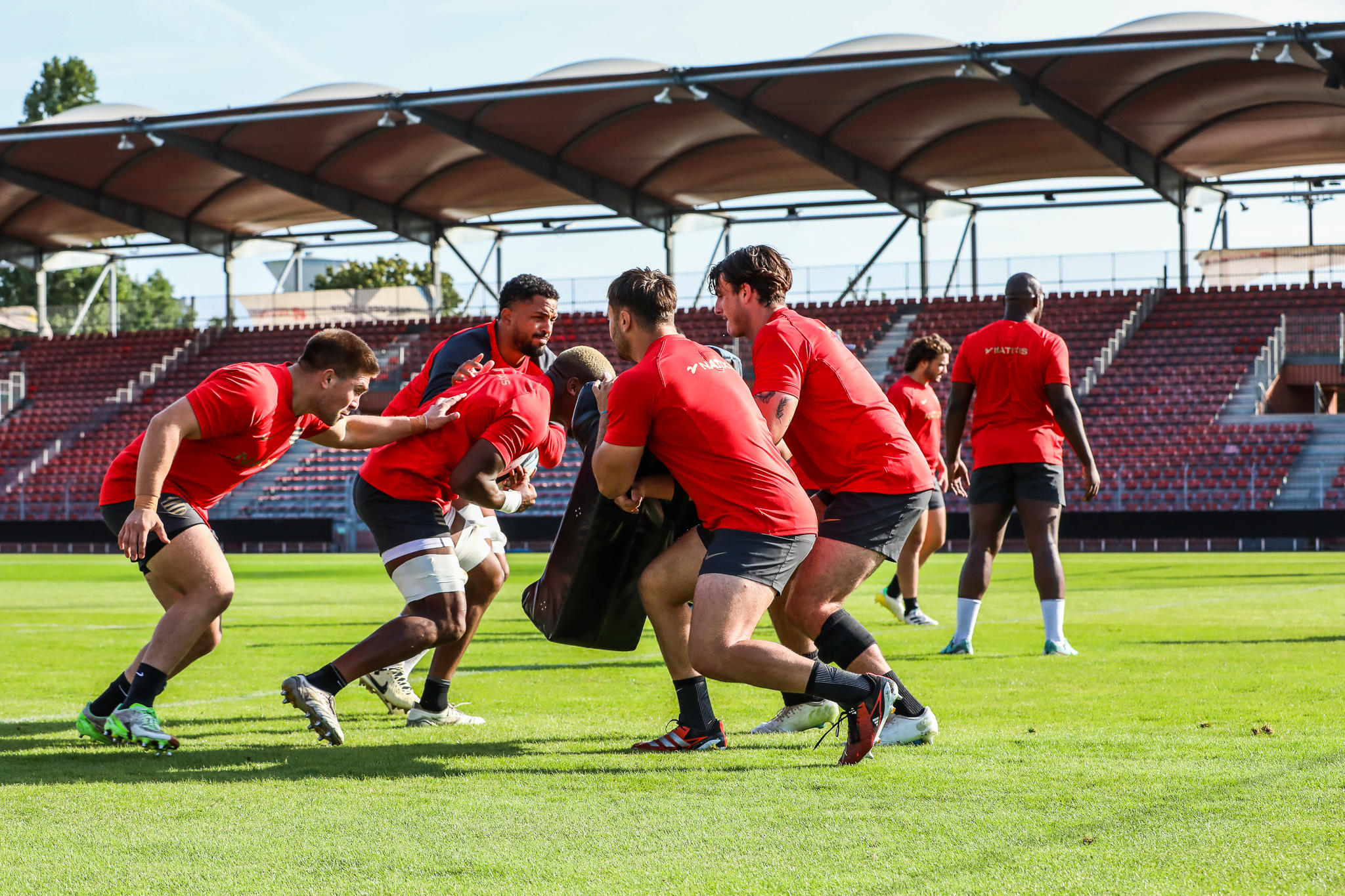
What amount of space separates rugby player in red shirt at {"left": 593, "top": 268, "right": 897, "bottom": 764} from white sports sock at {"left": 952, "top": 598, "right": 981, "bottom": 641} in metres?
3.81

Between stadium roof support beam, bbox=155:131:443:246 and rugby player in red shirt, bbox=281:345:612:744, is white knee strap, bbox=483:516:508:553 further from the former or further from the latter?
stadium roof support beam, bbox=155:131:443:246

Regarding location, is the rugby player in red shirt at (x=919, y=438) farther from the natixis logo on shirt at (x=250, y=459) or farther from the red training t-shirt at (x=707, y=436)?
the red training t-shirt at (x=707, y=436)

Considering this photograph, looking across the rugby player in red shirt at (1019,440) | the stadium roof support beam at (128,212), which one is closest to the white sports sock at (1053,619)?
the rugby player in red shirt at (1019,440)

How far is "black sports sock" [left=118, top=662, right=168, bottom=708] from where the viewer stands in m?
5.50

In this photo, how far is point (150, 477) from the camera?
532cm

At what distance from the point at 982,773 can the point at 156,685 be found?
304cm

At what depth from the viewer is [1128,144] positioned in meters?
31.7

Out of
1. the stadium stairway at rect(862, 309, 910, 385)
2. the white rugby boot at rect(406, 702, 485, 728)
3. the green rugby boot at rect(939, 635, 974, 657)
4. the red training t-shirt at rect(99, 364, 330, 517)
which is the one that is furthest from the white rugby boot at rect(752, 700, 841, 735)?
the stadium stairway at rect(862, 309, 910, 385)

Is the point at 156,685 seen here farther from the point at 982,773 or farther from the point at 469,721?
the point at 982,773

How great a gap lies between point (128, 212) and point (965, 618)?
116 feet

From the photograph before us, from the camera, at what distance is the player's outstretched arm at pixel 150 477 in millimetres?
5312

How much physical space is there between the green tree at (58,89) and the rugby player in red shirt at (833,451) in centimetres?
6490

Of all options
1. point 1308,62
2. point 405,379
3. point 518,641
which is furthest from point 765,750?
point 405,379

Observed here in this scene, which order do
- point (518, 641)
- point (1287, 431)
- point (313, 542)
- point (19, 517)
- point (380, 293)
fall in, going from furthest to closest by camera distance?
point (380, 293)
point (19, 517)
point (313, 542)
point (1287, 431)
point (518, 641)
